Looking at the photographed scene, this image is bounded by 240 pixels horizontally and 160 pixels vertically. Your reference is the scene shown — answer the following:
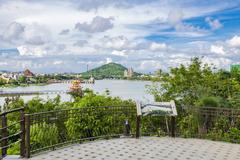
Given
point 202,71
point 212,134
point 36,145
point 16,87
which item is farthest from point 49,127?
point 16,87

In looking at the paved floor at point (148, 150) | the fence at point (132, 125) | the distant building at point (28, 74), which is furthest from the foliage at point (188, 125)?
the distant building at point (28, 74)

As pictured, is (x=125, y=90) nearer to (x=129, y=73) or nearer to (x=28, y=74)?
(x=129, y=73)

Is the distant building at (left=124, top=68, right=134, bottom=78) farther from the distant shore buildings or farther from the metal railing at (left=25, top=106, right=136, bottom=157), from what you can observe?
the distant shore buildings

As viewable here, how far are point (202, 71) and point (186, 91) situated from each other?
144 cm

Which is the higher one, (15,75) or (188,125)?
(15,75)

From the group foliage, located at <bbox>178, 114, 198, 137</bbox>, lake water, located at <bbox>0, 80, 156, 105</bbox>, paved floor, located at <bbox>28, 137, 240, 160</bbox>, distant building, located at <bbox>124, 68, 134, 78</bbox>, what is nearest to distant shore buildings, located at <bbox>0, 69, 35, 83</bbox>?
lake water, located at <bbox>0, 80, 156, 105</bbox>

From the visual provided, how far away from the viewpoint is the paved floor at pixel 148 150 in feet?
22.4

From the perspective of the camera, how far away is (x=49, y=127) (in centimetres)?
836

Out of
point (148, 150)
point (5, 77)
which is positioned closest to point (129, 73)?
point (148, 150)

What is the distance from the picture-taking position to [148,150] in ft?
24.6

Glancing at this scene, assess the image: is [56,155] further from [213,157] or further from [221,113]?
[221,113]

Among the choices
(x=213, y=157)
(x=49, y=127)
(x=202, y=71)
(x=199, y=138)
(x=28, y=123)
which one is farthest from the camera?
(x=202, y=71)

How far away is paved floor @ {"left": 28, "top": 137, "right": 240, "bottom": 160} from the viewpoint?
6.83 meters

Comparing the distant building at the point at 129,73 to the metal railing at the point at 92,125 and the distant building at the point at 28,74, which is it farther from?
the distant building at the point at 28,74
